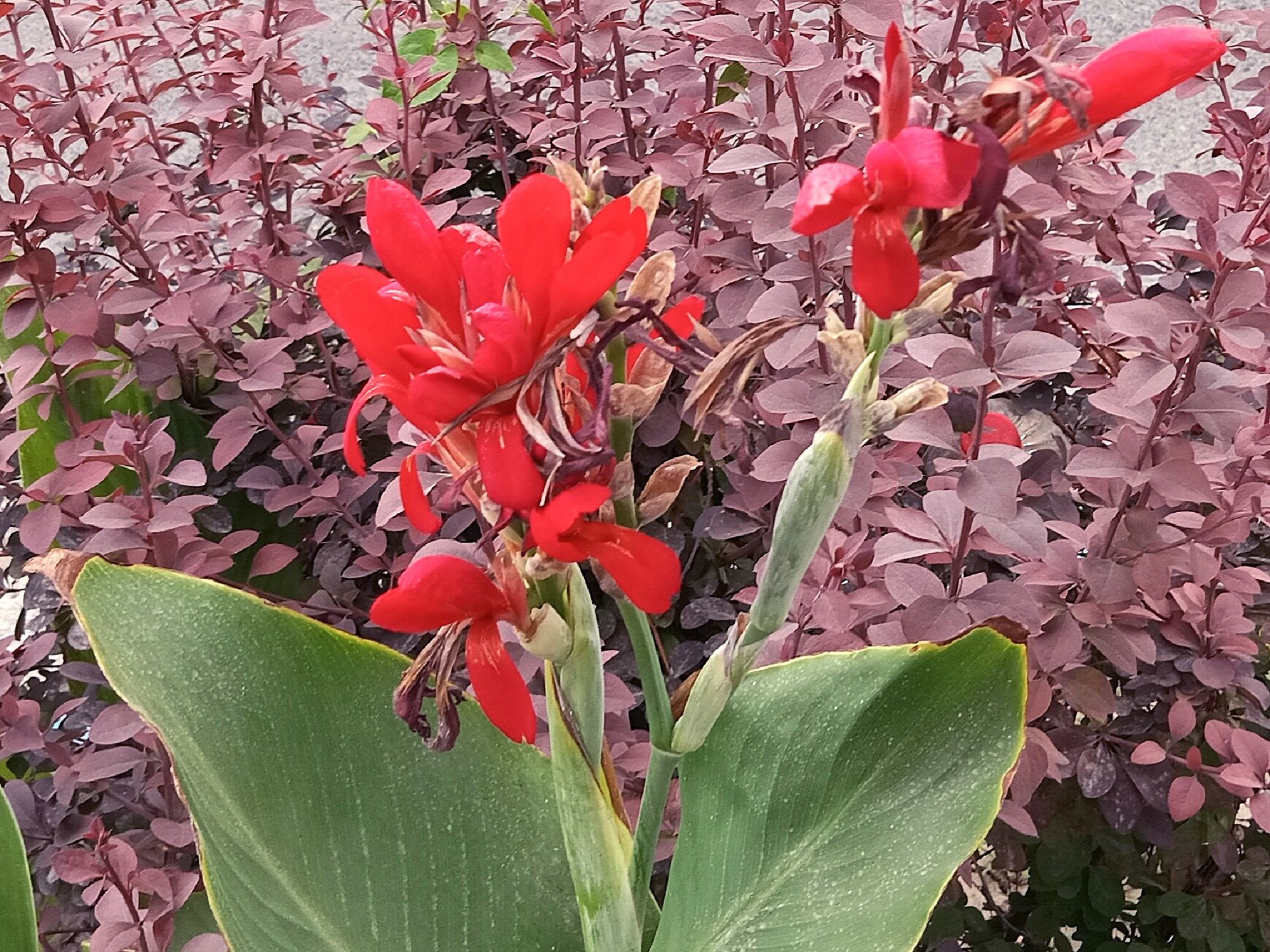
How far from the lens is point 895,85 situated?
29cm

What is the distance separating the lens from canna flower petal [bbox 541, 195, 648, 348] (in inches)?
11.8

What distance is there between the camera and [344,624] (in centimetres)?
73

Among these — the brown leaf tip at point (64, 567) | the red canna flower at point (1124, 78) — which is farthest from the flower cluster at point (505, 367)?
the brown leaf tip at point (64, 567)

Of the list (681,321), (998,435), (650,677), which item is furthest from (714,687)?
(998,435)

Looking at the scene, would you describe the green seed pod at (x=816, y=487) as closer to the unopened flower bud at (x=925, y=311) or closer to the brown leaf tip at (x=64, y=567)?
the unopened flower bud at (x=925, y=311)

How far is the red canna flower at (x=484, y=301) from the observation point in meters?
0.30

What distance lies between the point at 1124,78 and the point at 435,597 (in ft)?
0.77

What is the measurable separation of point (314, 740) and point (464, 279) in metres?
0.27

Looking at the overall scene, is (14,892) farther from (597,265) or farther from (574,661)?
(597,265)

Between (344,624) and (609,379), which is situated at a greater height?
(609,379)

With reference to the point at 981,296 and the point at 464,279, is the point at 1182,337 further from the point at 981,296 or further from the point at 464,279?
the point at 464,279

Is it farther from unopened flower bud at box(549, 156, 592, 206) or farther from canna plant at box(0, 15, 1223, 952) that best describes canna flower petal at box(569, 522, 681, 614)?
unopened flower bud at box(549, 156, 592, 206)

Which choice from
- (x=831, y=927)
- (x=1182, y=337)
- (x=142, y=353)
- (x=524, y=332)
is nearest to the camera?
(x=524, y=332)

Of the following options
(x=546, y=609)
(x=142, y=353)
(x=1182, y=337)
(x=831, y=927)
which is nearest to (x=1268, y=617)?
(x=1182, y=337)
